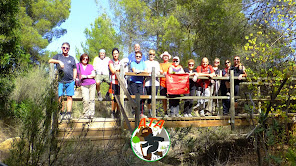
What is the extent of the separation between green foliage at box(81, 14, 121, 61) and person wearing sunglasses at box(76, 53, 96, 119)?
1344 centimetres

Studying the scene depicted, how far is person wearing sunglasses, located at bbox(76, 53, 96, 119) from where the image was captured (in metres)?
6.90

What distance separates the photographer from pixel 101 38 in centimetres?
2105

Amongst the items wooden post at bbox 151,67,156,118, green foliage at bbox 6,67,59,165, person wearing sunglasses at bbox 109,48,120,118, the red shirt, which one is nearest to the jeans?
person wearing sunglasses at bbox 109,48,120,118

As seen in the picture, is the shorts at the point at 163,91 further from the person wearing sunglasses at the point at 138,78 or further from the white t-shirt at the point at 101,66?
the white t-shirt at the point at 101,66

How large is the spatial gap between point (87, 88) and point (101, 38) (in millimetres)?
14435

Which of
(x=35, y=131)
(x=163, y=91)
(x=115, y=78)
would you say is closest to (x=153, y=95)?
(x=163, y=91)

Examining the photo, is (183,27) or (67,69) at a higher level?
(183,27)

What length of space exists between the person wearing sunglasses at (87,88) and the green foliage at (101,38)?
1344 centimetres

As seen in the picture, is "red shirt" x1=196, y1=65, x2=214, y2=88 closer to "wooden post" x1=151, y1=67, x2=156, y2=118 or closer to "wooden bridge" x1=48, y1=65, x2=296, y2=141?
"wooden bridge" x1=48, y1=65, x2=296, y2=141

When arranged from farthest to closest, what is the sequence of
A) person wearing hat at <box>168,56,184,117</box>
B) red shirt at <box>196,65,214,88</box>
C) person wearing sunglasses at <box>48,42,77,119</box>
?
1. red shirt at <box>196,65,214,88</box>
2. person wearing hat at <box>168,56,184,117</box>
3. person wearing sunglasses at <box>48,42,77,119</box>

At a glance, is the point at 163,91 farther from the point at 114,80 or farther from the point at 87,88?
the point at 87,88

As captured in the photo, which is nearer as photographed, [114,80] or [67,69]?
[67,69]

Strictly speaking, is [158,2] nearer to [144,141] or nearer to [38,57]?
[38,57]

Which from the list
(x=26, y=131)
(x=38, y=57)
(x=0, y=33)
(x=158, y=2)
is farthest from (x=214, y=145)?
(x=38, y=57)
